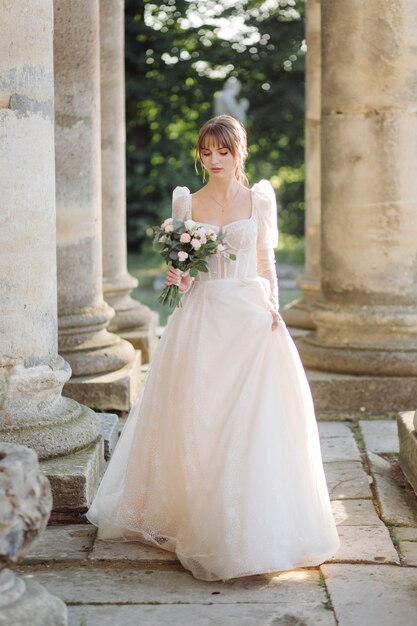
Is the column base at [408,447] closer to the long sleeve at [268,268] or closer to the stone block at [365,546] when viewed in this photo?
the stone block at [365,546]

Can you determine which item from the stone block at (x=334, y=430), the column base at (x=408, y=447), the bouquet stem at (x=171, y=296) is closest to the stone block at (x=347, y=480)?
the column base at (x=408, y=447)

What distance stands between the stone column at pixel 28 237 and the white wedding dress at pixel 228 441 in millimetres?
516

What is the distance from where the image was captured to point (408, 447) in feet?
22.1

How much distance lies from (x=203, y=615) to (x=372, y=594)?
0.77 meters

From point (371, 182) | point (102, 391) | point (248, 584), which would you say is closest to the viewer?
point (248, 584)

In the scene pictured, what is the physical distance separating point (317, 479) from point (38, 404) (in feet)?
5.16

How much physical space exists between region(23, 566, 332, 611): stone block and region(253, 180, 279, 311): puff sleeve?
134cm

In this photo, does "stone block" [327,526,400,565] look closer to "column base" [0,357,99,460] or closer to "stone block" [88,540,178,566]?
"stone block" [88,540,178,566]

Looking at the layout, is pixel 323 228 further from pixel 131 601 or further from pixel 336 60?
pixel 131 601

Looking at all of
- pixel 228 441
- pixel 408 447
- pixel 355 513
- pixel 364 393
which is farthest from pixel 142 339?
pixel 228 441

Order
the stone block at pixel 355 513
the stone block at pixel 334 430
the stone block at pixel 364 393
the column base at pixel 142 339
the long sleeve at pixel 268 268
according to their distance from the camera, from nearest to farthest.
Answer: the long sleeve at pixel 268 268, the stone block at pixel 355 513, the stone block at pixel 334 430, the stone block at pixel 364 393, the column base at pixel 142 339

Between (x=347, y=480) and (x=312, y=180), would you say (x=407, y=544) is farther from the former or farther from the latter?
(x=312, y=180)

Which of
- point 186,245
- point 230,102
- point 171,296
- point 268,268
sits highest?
point 230,102

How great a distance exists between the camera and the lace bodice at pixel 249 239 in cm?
567
